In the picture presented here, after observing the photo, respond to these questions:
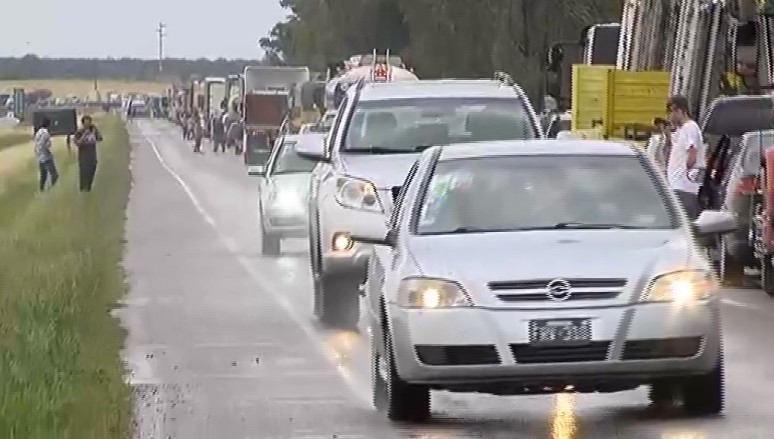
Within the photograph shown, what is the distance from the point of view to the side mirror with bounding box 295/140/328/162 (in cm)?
1802

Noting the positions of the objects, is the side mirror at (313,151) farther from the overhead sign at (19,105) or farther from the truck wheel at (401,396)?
the overhead sign at (19,105)

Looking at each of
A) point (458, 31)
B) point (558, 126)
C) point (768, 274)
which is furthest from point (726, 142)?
point (458, 31)

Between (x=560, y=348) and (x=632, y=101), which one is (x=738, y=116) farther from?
(x=560, y=348)

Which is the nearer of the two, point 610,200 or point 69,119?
point 610,200

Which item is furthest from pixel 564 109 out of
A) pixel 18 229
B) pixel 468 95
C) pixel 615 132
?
pixel 468 95

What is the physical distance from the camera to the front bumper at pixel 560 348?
34.8ft

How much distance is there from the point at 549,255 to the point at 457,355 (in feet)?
2.25

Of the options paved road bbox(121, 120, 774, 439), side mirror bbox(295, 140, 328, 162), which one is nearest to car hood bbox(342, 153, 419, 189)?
side mirror bbox(295, 140, 328, 162)

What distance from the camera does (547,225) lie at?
38.0 ft

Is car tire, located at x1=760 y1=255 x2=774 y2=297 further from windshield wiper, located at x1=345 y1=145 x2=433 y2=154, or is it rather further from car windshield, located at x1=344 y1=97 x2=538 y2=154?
windshield wiper, located at x1=345 y1=145 x2=433 y2=154

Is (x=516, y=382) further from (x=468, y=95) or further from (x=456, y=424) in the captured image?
(x=468, y=95)

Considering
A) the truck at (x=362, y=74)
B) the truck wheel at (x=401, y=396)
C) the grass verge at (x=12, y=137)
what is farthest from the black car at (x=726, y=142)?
the grass verge at (x=12, y=137)

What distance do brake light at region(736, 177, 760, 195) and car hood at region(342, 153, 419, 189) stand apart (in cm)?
484

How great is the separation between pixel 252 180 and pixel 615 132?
2636cm
